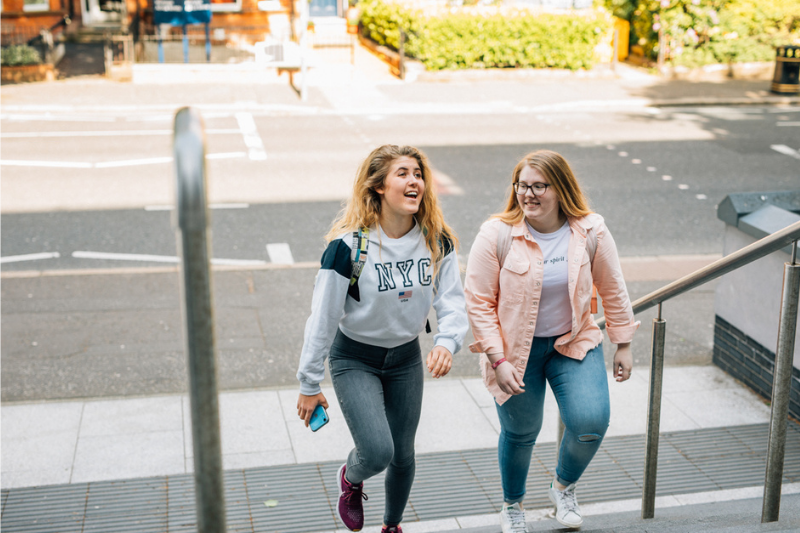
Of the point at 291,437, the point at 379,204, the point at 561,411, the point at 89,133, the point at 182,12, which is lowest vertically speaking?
the point at 291,437

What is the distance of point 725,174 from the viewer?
13109 millimetres

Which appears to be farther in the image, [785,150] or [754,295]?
[785,150]

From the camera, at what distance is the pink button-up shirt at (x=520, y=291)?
3521mm

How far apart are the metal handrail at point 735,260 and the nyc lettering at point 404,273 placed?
1.10 metres

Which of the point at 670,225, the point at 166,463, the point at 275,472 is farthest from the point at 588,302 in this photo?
the point at 670,225

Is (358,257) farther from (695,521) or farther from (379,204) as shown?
(695,521)

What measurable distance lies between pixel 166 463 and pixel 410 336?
80.9 inches

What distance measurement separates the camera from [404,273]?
3.48 meters

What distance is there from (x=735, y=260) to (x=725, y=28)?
22072mm

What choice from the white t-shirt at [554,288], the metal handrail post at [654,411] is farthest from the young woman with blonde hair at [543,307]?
the metal handrail post at [654,411]

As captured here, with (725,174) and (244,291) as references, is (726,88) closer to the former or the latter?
(725,174)

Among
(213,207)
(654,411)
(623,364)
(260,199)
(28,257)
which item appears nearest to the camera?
(623,364)

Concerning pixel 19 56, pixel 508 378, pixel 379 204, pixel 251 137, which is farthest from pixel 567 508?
pixel 19 56

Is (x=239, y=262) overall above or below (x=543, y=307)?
below
